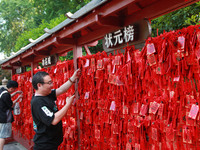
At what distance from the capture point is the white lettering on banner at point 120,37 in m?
2.67

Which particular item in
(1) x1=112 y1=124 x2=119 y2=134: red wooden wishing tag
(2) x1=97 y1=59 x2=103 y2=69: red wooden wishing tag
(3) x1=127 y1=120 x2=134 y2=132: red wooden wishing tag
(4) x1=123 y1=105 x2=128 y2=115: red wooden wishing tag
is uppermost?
(2) x1=97 y1=59 x2=103 y2=69: red wooden wishing tag

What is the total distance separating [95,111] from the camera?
3.48 metres

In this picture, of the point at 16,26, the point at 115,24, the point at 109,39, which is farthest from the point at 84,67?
the point at 16,26

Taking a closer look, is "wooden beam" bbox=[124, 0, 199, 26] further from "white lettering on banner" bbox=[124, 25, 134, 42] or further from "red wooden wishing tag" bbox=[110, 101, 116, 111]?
"red wooden wishing tag" bbox=[110, 101, 116, 111]

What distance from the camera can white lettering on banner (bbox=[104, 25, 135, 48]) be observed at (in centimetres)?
267

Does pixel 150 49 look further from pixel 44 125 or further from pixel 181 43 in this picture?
pixel 44 125

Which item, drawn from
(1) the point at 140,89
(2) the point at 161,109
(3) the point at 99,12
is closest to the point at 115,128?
(1) the point at 140,89

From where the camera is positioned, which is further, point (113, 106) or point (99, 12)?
point (113, 106)

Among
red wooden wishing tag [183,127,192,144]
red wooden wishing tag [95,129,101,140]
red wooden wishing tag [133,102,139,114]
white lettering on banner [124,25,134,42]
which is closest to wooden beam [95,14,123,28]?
white lettering on banner [124,25,134,42]

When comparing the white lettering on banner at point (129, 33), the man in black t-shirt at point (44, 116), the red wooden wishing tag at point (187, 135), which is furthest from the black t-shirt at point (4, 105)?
the red wooden wishing tag at point (187, 135)

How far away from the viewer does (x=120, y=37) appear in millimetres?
2861

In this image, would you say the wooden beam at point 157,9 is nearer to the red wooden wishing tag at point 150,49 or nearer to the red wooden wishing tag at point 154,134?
the red wooden wishing tag at point 150,49

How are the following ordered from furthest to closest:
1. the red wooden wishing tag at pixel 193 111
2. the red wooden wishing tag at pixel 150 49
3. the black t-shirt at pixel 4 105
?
the black t-shirt at pixel 4 105, the red wooden wishing tag at pixel 150 49, the red wooden wishing tag at pixel 193 111

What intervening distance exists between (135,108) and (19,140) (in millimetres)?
6366
